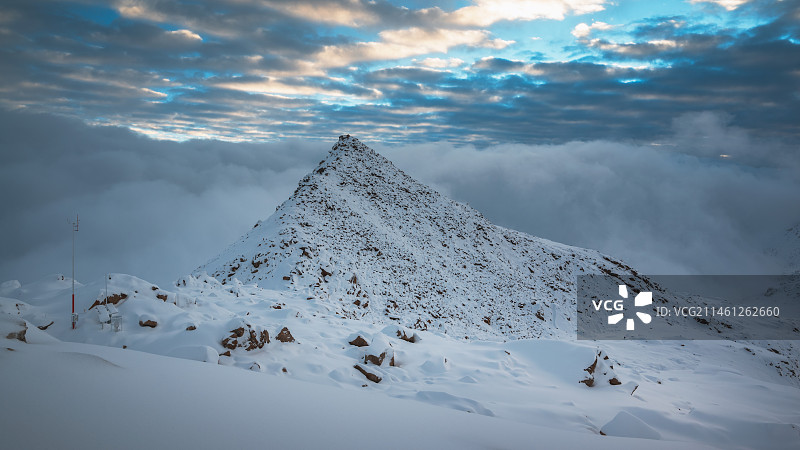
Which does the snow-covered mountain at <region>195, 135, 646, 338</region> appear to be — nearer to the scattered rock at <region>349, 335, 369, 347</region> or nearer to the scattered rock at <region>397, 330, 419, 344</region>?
the scattered rock at <region>397, 330, 419, 344</region>

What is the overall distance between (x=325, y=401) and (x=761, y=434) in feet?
27.5

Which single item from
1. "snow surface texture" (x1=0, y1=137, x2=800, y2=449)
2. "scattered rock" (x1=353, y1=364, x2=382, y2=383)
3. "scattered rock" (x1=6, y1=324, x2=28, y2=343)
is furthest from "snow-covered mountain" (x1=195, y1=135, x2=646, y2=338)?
"scattered rock" (x1=6, y1=324, x2=28, y2=343)

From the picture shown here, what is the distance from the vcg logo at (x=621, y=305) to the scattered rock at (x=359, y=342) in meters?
29.7

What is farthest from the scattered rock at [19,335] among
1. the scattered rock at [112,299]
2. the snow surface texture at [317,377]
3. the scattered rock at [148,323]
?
the scattered rock at [112,299]

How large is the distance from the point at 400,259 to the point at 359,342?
61.2ft

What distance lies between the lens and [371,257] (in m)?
27.8

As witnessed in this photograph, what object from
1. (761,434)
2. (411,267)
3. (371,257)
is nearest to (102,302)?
(761,434)

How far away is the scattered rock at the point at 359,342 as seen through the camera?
1106cm

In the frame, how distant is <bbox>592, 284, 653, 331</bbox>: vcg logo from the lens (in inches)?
1371

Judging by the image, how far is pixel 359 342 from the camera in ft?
36.4

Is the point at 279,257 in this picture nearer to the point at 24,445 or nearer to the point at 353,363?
the point at 353,363

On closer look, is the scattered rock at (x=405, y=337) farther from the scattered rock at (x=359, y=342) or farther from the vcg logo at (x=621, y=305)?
the vcg logo at (x=621, y=305)

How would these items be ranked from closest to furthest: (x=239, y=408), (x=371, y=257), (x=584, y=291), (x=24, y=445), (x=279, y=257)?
(x=24, y=445), (x=239, y=408), (x=279, y=257), (x=371, y=257), (x=584, y=291)

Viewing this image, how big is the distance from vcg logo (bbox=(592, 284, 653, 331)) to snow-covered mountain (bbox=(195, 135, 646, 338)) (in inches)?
129
